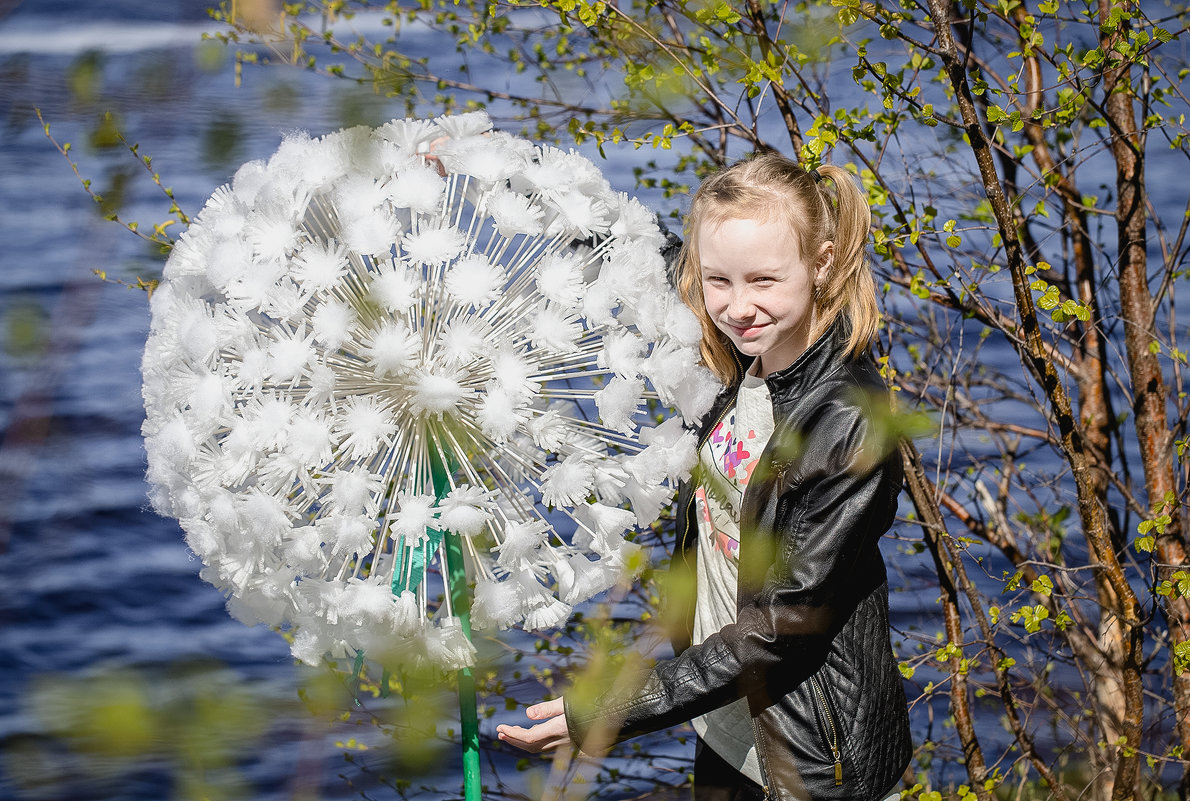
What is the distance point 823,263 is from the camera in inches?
53.9

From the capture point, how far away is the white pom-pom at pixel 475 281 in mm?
1021

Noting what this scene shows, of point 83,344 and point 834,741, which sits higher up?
point 83,344

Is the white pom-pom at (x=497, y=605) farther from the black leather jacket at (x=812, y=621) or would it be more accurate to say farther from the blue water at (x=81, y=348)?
the blue water at (x=81, y=348)

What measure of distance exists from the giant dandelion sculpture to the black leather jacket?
0.19 meters

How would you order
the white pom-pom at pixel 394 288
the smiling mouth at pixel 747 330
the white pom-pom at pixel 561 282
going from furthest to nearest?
the smiling mouth at pixel 747 330
the white pom-pom at pixel 561 282
the white pom-pom at pixel 394 288

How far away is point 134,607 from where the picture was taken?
120 inches

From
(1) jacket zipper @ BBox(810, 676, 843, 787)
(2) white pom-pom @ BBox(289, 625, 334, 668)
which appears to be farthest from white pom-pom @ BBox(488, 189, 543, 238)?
(1) jacket zipper @ BBox(810, 676, 843, 787)

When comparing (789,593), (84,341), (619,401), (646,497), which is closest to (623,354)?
(619,401)

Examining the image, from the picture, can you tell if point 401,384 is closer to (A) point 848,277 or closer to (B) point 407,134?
(B) point 407,134

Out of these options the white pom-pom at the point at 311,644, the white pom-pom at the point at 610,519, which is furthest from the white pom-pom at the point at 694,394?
the white pom-pom at the point at 311,644

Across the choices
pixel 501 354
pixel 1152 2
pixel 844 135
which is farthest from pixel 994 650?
pixel 1152 2

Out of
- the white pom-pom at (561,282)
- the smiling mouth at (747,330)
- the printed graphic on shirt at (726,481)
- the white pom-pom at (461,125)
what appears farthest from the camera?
the printed graphic on shirt at (726,481)

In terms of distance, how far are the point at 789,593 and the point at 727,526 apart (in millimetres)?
201

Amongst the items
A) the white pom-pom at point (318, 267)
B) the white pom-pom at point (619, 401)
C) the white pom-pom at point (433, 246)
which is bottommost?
the white pom-pom at point (619, 401)
